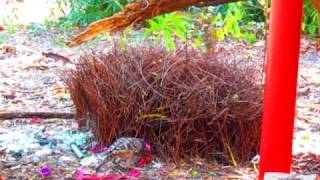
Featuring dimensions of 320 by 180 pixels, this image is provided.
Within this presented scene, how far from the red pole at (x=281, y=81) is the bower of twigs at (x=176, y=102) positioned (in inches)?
31.5

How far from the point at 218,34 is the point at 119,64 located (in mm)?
1325

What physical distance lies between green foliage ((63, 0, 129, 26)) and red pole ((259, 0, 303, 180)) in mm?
4080

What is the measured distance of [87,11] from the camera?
5961 mm

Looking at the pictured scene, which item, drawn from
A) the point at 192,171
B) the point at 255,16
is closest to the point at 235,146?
the point at 192,171

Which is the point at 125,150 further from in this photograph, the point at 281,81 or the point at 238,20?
the point at 238,20

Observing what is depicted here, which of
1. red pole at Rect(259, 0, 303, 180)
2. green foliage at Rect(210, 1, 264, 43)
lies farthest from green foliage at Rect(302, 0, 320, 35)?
red pole at Rect(259, 0, 303, 180)

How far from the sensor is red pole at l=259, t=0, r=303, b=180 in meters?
1.78

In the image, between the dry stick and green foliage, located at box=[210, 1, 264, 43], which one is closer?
the dry stick

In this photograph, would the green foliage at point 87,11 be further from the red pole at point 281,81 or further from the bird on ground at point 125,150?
the red pole at point 281,81

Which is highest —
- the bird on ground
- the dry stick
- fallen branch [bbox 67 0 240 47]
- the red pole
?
fallen branch [bbox 67 0 240 47]

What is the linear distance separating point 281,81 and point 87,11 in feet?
14.3

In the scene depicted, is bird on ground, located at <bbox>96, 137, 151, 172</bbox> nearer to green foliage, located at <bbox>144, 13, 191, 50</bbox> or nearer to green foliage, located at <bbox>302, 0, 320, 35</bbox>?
green foliage, located at <bbox>144, 13, 191, 50</bbox>

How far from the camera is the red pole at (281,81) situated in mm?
1778

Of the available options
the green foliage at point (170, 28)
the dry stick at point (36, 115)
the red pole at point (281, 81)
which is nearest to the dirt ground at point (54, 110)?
the dry stick at point (36, 115)
